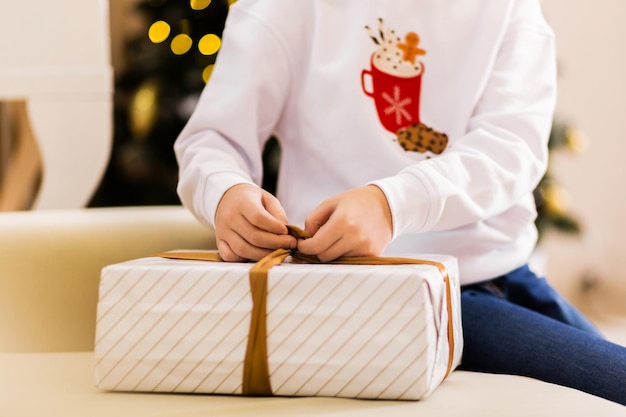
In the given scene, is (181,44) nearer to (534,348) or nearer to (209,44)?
Answer: (209,44)

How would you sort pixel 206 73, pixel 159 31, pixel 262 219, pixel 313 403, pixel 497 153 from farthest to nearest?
1. pixel 159 31
2. pixel 206 73
3. pixel 497 153
4. pixel 262 219
5. pixel 313 403

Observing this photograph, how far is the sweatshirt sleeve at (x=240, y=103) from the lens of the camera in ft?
3.12

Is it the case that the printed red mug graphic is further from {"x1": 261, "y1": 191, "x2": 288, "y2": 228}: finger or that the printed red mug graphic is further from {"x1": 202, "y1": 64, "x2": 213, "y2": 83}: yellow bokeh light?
{"x1": 202, "y1": 64, "x2": 213, "y2": 83}: yellow bokeh light

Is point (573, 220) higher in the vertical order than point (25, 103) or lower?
lower

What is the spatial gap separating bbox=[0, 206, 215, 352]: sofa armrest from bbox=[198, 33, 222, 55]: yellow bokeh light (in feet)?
4.67

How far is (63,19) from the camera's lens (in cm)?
152

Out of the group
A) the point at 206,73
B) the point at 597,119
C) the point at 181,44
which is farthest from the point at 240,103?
the point at 597,119

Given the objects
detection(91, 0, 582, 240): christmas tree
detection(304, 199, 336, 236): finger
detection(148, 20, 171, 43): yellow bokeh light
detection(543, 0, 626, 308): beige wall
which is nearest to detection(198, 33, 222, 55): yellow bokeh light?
detection(91, 0, 582, 240): christmas tree

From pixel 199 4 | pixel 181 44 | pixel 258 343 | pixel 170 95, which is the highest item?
pixel 258 343

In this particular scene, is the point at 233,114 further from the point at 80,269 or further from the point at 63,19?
the point at 63,19

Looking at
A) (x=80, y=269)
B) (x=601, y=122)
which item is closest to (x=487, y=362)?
(x=80, y=269)

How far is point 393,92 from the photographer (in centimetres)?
95

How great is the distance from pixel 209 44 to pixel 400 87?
4.77 ft

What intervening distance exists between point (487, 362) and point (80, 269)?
475mm
